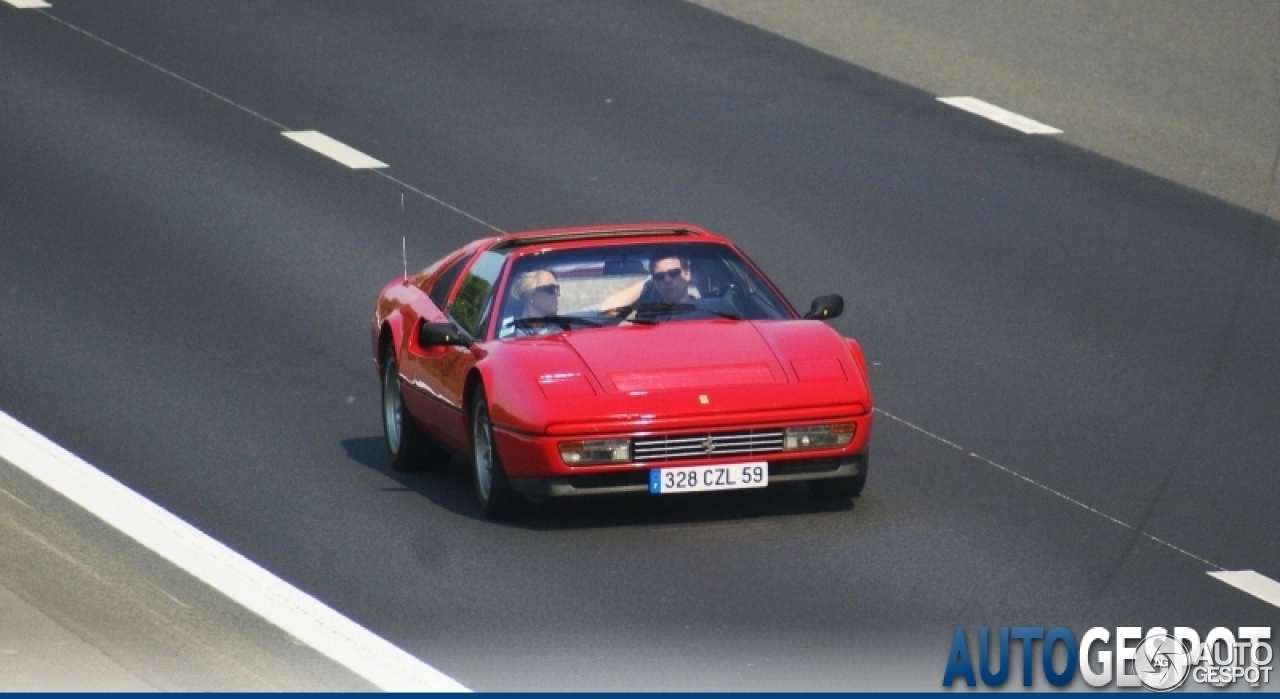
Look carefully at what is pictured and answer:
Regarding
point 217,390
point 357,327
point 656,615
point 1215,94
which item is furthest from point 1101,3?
point 656,615


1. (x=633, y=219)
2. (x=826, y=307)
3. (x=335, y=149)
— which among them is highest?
(x=826, y=307)

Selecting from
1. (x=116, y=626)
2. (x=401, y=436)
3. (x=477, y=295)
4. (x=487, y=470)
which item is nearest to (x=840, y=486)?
(x=487, y=470)

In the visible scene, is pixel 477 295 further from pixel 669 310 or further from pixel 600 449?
pixel 600 449

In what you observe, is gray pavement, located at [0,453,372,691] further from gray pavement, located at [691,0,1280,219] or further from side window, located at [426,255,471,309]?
gray pavement, located at [691,0,1280,219]

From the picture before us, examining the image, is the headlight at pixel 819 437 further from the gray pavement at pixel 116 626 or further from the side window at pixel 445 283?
the gray pavement at pixel 116 626

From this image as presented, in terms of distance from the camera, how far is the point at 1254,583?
1041 cm

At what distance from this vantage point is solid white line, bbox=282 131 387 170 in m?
22.0

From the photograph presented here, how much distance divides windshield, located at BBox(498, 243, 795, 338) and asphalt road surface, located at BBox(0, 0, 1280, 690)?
938 millimetres

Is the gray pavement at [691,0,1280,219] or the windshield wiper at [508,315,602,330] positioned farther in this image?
the gray pavement at [691,0,1280,219]

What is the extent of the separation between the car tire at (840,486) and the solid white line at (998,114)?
459 inches

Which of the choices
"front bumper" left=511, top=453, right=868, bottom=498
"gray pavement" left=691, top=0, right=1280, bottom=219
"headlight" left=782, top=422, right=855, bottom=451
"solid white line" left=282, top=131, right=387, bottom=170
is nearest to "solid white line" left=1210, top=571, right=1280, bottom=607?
"headlight" left=782, top=422, right=855, bottom=451

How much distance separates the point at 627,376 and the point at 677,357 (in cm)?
31

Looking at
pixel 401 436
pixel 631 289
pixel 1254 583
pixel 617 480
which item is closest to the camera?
pixel 1254 583

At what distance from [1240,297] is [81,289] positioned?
8.38 metres
